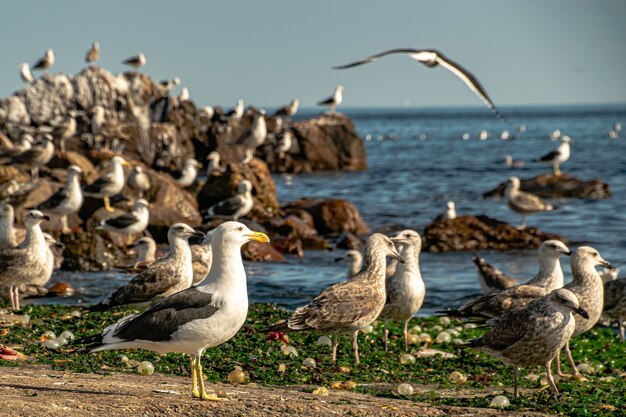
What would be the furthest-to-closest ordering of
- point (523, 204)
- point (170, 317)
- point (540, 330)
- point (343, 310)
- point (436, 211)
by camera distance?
point (436, 211) < point (523, 204) < point (343, 310) < point (540, 330) < point (170, 317)

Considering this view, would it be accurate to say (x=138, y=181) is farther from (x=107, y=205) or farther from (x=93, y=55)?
(x=93, y=55)

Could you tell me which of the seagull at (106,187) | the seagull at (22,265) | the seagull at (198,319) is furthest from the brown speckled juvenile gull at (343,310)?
the seagull at (106,187)

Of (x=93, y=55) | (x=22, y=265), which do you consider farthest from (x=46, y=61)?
(x=22, y=265)

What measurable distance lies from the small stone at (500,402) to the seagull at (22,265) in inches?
303

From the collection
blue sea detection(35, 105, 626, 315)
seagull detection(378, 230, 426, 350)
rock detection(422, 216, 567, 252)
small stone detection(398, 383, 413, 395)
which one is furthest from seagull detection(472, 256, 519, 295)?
rock detection(422, 216, 567, 252)

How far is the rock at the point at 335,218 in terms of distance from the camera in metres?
26.3

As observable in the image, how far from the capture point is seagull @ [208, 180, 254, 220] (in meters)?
24.8

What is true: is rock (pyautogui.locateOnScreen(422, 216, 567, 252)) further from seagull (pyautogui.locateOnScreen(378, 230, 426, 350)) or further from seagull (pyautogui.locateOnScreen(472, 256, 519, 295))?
seagull (pyautogui.locateOnScreen(378, 230, 426, 350))

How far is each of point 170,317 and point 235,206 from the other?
17068mm

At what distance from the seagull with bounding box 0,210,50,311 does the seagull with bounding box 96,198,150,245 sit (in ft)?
20.8

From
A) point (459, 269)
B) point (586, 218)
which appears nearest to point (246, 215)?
point (459, 269)

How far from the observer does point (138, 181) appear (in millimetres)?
25375

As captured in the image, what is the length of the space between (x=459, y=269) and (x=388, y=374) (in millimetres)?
10734

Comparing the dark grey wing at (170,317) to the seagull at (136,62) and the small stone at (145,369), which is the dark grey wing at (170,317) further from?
the seagull at (136,62)
